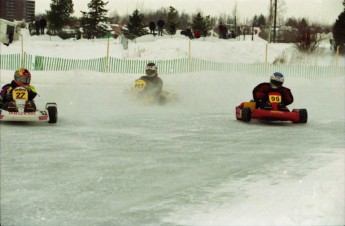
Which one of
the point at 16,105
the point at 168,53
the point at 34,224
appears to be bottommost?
the point at 34,224

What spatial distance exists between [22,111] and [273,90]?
188 inches

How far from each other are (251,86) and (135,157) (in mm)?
14520

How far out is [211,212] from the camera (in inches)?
188

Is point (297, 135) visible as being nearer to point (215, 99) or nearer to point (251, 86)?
point (215, 99)

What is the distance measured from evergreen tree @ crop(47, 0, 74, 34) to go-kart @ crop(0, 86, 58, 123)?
138 ft

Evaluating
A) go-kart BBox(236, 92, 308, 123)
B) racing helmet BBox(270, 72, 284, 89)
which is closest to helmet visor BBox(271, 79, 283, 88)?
racing helmet BBox(270, 72, 284, 89)

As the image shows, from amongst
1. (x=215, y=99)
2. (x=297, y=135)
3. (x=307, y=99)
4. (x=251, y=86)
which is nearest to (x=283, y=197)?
(x=297, y=135)

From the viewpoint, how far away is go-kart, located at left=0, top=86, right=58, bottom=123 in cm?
992

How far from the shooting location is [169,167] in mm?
6691

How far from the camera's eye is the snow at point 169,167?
4.73m

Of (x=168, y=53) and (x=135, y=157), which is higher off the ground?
(x=168, y=53)

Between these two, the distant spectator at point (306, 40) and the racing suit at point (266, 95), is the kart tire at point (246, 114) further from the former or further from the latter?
the distant spectator at point (306, 40)

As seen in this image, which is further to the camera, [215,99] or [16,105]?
[215,99]

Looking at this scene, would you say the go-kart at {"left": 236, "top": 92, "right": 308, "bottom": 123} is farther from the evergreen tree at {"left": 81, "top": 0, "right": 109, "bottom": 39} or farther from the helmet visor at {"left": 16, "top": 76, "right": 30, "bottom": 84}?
the evergreen tree at {"left": 81, "top": 0, "right": 109, "bottom": 39}
